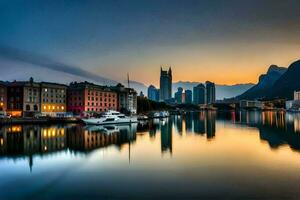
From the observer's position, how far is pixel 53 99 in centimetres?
9181

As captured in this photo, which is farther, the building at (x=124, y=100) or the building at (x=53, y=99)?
the building at (x=124, y=100)

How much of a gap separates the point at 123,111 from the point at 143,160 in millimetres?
79515

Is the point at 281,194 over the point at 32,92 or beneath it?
beneath

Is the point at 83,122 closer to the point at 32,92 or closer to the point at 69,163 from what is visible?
the point at 32,92

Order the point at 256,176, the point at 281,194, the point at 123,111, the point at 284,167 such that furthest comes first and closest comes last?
the point at 123,111
the point at 284,167
the point at 256,176
the point at 281,194

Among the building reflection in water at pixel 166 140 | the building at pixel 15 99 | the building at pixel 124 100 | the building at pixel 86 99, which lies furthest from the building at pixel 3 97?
the building reflection in water at pixel 166 140

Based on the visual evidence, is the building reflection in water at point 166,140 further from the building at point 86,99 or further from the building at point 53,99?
the building at point 53,99

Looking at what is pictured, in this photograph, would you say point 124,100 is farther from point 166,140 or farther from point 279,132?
point 166,140

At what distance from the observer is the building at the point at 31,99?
83219 mm

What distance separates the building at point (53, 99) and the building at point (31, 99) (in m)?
1.49

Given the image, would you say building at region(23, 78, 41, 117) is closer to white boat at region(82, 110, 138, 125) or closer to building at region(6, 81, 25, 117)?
building at region(6, 81, 25, 117)

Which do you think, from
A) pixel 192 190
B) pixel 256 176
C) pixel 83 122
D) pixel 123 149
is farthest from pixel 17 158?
pixel 83 122

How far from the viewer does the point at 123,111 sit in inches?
4188

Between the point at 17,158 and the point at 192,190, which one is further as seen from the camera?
the point at 17,158
